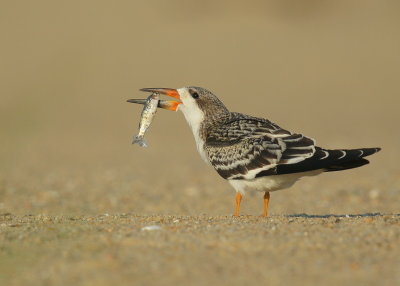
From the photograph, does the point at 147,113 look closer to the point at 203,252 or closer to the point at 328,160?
the point at 328,160

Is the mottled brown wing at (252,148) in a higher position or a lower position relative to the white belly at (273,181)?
higher

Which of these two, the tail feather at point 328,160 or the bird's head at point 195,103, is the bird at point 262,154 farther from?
the bird's head at point 195,103

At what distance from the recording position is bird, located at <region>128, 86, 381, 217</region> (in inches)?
272

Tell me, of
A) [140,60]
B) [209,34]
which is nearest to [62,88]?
[140,60]

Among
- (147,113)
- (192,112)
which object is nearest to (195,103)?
(192,112)

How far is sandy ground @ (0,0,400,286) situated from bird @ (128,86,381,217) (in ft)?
1.51

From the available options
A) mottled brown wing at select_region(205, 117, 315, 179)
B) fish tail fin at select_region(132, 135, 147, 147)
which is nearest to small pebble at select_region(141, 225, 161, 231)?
mottled brown wing at select_region(205, 117, 315, 179)

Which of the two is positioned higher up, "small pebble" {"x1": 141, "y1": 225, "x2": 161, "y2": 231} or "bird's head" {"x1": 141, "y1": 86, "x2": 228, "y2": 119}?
"bird's head" {"x1": 141, "y1": 86, "x2": 228, "y2": 119}

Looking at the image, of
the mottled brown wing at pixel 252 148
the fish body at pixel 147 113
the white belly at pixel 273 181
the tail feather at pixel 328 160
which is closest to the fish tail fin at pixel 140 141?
the fish body at pixel 147 113

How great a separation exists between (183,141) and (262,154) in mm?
11319

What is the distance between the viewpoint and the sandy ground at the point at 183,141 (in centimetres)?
491

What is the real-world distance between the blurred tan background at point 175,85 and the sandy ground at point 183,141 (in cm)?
7

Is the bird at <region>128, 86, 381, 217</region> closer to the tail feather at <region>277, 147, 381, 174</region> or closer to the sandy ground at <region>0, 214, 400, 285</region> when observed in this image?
the tail feather at <region>277, 147, 381, 174</region>

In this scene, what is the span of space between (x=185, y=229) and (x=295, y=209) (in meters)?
4.34
